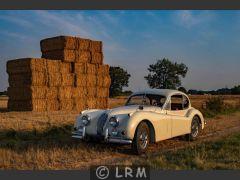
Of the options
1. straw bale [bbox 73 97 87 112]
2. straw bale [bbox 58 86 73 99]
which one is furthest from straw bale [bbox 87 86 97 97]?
straw bale [bbox 58 86 73 99]

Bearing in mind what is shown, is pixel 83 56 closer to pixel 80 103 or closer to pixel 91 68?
pixel 91 68

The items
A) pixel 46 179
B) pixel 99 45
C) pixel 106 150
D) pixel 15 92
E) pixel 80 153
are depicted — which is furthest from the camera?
pixel 99 45

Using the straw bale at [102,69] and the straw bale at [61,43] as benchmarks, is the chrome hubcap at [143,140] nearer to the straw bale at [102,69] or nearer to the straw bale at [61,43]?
the straw bale at [61,43]

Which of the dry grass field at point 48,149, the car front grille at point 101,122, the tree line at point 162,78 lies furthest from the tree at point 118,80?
the car front grille at point 101,122

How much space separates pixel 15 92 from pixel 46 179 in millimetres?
17657

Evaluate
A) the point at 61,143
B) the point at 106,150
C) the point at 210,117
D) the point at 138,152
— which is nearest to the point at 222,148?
the point at 138,152

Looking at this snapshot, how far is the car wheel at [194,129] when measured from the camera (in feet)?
43.5

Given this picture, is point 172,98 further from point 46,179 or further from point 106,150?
point 46,179

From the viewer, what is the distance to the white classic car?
1034cm

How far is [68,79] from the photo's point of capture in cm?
2642

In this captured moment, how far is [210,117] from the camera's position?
22188mm

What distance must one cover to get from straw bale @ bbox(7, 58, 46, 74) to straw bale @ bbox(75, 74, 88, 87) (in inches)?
109

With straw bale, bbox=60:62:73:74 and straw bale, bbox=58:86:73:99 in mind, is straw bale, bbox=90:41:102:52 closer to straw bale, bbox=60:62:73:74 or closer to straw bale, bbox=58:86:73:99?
straw bale, bbox=60:62:73:74

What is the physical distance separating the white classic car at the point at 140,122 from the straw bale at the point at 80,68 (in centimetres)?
1421
